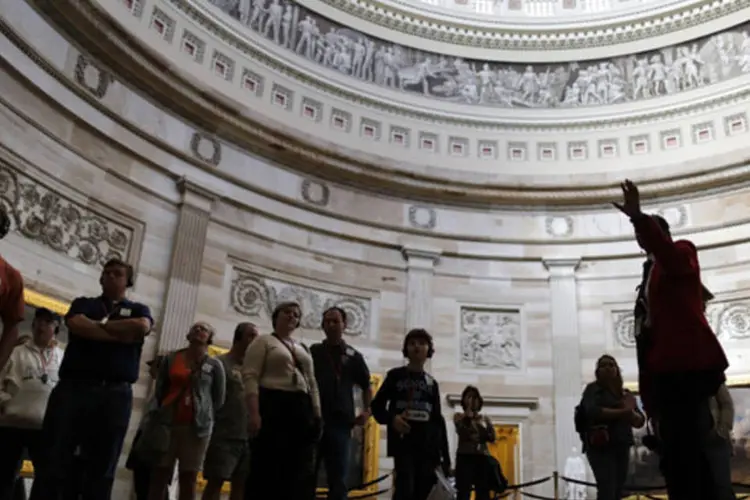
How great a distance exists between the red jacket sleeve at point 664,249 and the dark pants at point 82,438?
360cm

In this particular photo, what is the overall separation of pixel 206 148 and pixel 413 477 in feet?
30.8

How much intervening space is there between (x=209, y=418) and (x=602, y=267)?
11.6 metres

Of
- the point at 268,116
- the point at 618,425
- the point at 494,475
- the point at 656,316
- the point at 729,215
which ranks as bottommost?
the point at 494,475

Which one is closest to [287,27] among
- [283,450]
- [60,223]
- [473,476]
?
[60,223]

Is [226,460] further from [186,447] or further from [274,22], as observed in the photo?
[274,22]

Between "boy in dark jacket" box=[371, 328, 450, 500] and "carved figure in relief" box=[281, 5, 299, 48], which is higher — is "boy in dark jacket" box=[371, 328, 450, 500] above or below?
below

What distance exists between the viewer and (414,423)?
5891mm

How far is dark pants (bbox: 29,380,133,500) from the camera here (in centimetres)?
474

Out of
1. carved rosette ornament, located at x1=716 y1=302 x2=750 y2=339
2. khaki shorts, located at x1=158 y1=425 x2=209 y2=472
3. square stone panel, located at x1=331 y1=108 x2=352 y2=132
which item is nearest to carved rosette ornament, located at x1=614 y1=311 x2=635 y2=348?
carved rosette ornament, located at x1=716 y1=302 x2=750 y2=339

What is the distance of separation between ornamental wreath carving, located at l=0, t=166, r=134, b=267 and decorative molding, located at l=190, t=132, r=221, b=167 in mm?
2218

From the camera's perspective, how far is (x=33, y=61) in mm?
10531

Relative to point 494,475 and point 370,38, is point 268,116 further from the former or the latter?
point 494,475

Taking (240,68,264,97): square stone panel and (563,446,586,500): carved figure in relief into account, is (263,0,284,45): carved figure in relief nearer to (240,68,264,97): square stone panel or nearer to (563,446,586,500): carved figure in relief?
(240,68,264,97): square stone panel

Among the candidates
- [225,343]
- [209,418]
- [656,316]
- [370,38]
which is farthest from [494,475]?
[370,38]
